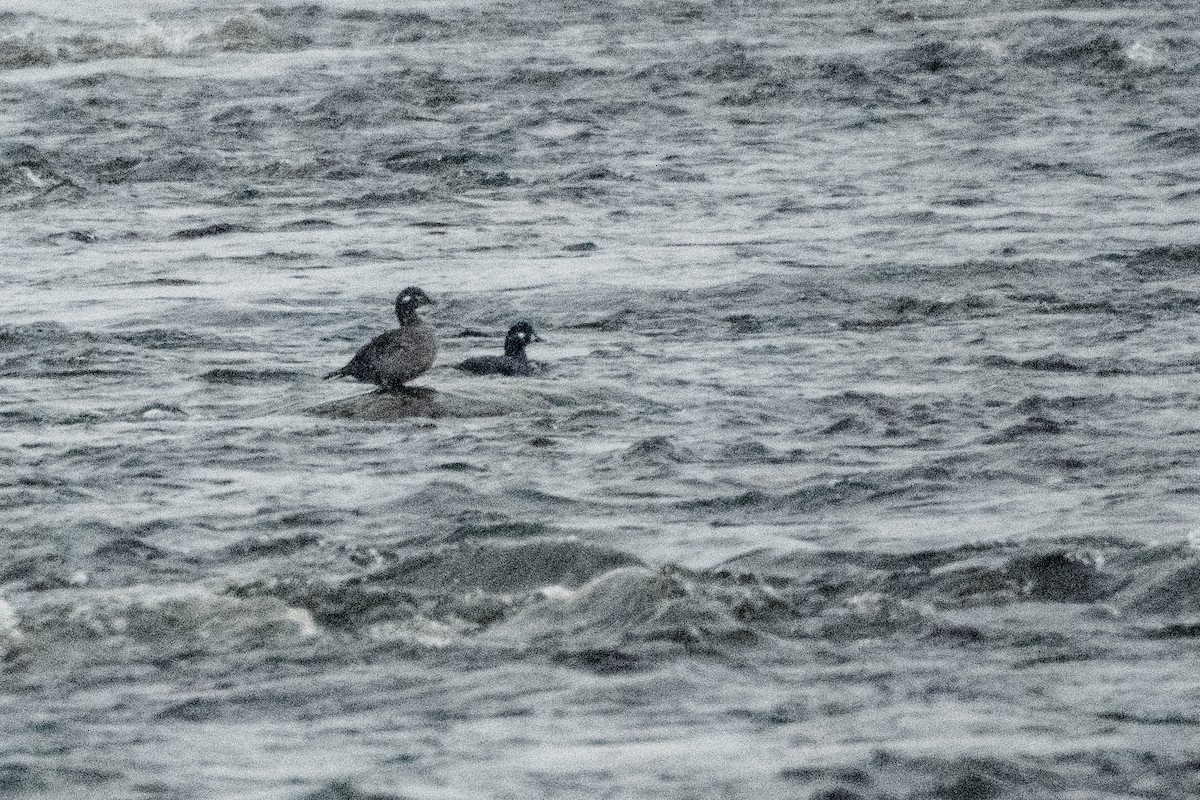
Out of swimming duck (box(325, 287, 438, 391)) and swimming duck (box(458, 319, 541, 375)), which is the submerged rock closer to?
swimming duck (box(325, 287, 438, 391))

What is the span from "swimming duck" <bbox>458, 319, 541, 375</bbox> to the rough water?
0.88 feet

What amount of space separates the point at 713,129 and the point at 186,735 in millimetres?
20207

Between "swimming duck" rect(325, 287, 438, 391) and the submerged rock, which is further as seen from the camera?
"swimming duck" rect(325, 287, 438, 391)

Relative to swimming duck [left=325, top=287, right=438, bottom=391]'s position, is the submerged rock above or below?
below

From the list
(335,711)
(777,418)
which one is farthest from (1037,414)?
(335,711)

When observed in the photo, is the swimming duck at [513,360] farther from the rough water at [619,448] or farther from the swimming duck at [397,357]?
the swimming duck at [397,357]

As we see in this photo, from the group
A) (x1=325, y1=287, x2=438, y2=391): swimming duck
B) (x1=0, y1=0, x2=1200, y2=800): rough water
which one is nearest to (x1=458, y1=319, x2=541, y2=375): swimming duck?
(x1=0, y1=0, x2=1200, y2=800): rough water

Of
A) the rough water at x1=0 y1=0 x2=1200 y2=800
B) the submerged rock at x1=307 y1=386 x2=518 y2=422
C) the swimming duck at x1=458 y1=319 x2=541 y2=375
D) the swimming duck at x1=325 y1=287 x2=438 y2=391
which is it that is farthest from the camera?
the swimming duck at x1=458 y1=319 x2=541 y2=375

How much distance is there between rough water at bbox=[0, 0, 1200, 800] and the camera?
27.8ft

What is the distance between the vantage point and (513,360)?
52.0ft

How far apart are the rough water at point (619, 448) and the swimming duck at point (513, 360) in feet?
0.88

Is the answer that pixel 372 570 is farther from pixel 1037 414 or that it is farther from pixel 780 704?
pixel 1037 414

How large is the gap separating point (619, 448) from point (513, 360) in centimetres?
232

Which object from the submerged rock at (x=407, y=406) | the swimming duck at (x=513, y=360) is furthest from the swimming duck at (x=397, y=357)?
the swimming duck at (x=513, y=360)
